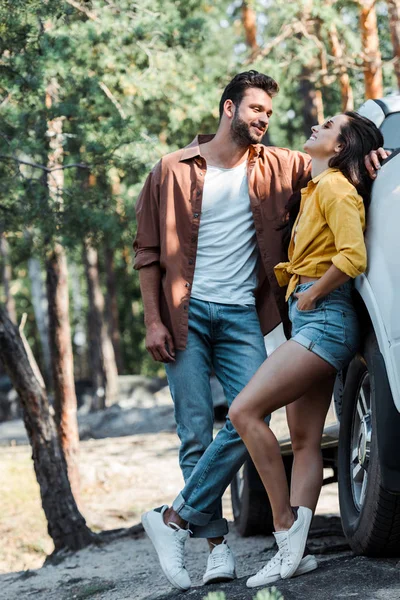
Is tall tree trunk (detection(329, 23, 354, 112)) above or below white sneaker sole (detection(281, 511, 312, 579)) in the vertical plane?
above

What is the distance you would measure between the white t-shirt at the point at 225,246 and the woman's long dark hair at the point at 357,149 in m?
0.60

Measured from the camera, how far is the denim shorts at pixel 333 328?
3.59 metres

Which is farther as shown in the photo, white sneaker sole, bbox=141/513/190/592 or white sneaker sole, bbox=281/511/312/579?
white sneaker sole, bbox=141/513/190/592

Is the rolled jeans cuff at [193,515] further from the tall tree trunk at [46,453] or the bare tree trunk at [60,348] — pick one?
the bare tree trunk at [60,348]

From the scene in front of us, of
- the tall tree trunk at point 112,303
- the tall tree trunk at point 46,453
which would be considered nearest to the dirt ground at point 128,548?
the tall tree trunk at point 46,453

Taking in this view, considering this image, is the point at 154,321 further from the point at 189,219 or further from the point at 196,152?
the point at 196,152

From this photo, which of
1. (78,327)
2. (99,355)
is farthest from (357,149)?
(78,327)

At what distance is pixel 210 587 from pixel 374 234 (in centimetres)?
167

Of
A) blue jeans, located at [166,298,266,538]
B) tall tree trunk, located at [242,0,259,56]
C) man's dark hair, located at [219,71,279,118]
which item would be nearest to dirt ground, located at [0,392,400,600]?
blue jeans, located at [166,298,266,538]

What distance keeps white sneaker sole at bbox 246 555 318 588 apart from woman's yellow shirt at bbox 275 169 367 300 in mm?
1112

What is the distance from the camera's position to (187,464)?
4.12 meters

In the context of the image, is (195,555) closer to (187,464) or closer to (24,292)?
(187,464)

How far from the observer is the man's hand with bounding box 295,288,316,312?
360cm

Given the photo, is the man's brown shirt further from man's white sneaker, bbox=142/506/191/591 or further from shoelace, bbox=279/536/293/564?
shoelace, bbox=279/536/293/564
